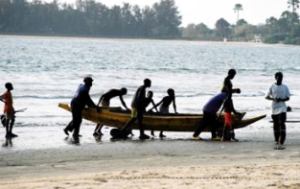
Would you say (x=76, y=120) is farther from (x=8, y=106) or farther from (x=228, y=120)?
(x=228, y=120)

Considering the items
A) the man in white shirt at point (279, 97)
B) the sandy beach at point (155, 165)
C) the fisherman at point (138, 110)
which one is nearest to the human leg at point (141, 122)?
the fisherman at point (138, 110)

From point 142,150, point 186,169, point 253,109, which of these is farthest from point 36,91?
point 186,169

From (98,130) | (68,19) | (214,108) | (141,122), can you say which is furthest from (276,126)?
(68,19)

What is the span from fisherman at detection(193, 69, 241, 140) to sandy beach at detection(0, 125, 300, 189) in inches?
18.6

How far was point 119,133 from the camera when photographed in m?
17.3

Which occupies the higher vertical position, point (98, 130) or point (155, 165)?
point (155, 165)

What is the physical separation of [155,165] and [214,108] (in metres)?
3.82

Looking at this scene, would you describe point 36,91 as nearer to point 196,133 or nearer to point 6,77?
point 6,77

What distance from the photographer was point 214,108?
16172 millimetres

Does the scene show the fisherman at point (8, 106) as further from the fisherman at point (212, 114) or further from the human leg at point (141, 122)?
the fisherman at point (212, 114)

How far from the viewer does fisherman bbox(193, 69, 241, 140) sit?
15.8 metres

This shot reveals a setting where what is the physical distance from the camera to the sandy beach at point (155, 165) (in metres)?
10.4

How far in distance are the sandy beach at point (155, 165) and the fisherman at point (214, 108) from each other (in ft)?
1.55

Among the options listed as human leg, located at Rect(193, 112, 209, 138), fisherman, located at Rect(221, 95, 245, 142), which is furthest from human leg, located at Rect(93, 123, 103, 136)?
fisherman, located at Rect(221, 95, 245, 142)
